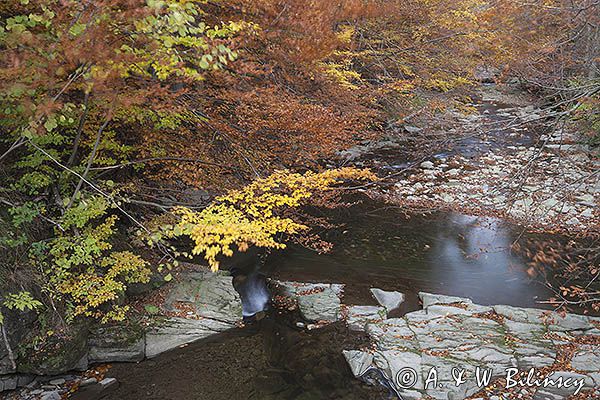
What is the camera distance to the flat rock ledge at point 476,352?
214 inches

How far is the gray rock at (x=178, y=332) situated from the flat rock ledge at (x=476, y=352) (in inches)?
88.4

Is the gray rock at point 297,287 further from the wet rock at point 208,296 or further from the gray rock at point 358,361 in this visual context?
the gray rock at point 358,361

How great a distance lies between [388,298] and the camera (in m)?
7.83

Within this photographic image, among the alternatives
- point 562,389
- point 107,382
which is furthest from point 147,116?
point 562,389

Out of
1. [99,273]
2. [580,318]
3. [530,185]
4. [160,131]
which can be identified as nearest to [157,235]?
[99,273]

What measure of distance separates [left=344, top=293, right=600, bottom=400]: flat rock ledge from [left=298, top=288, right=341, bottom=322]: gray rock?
784mm

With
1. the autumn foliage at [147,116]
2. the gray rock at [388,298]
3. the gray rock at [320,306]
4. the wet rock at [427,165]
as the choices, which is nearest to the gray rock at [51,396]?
the autumn foliage at [147,116]

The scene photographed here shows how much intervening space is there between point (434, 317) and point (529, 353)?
1.47m

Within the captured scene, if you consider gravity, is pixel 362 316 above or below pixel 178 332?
below

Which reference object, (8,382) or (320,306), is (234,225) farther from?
(8,382)

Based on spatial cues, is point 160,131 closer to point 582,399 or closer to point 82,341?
point 82,341

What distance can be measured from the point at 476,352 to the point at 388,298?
2004 millimetres

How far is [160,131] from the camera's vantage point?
24.5ft

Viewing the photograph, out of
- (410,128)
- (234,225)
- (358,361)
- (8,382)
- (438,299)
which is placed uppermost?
(234,225)
